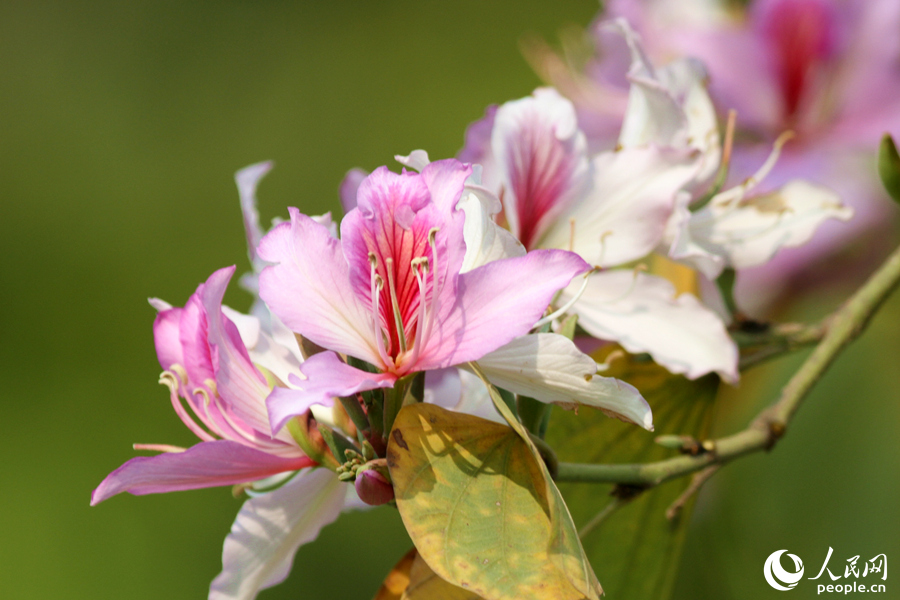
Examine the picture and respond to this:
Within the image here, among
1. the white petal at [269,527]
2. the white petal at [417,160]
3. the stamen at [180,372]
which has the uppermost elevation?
the white petal at [417,160]

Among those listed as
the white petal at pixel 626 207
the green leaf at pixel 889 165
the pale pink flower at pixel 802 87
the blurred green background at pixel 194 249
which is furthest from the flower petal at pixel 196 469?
the blurred green background at pixel 194 249

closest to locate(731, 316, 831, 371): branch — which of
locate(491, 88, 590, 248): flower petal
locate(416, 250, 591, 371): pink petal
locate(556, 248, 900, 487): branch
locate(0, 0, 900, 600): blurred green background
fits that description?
locate(556, 248, 900, 487): branch

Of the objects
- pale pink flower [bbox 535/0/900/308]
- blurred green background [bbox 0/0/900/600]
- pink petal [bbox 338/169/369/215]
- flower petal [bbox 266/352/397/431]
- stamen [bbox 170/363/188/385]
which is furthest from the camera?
blurred green background [bbox 0/0/900/600]

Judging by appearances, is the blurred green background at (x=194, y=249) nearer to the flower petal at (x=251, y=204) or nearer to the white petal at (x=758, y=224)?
the white petal at (x=758, y=224)

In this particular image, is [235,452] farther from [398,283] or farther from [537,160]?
[537,160]

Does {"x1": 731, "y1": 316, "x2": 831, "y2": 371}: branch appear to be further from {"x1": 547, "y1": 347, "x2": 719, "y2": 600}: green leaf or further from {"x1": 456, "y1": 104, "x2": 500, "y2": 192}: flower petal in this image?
{"x1": 456, "y1": 104, "x2": 500, "y2": 192}: flower petal

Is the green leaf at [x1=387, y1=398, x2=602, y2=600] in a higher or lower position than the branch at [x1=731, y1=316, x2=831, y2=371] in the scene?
higher
